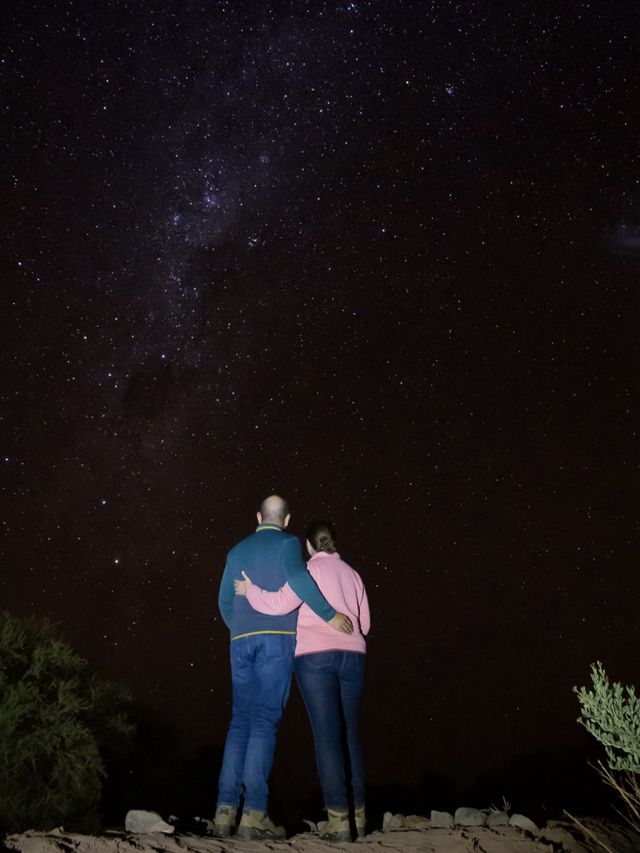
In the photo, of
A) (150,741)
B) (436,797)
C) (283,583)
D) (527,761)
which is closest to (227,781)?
(283,583)

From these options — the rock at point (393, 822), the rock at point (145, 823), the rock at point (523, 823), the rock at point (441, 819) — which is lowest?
the rock at point (145, 823)

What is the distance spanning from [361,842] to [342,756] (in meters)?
A: 0.44

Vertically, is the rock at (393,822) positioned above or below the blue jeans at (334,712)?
below

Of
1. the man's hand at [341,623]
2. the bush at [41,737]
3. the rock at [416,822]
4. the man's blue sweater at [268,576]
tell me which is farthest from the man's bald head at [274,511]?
the bush at [41,737]

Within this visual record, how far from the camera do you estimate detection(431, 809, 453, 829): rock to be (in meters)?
4.91

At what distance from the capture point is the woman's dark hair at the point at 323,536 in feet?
15.7

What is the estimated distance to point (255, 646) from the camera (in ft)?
14.4

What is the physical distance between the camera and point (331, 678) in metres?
4.39

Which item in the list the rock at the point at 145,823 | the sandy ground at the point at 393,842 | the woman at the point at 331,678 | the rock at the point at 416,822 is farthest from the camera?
the rock at the point at 416,822

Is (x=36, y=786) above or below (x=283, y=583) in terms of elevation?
below

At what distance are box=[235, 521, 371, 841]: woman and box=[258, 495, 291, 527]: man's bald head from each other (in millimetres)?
345

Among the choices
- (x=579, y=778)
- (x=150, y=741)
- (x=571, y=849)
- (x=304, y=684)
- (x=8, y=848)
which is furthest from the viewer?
(x=579, y=778)

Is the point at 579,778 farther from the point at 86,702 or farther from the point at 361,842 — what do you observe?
the point at 361,842

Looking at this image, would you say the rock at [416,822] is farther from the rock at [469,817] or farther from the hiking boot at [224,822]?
the hiking boot at [224,822]
